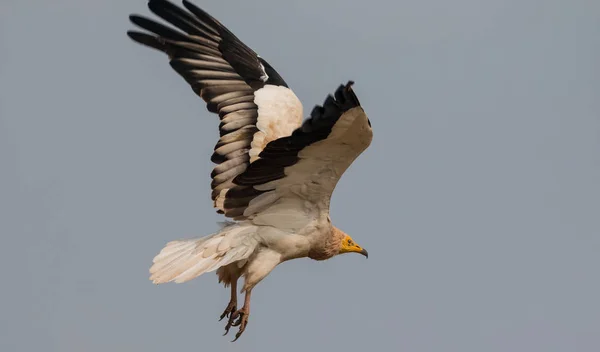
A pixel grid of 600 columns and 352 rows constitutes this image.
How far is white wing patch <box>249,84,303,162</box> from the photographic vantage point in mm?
→ 10641

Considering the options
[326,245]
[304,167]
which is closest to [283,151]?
[304,167]

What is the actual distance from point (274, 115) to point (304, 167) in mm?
1234

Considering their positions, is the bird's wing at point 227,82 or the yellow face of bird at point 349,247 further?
the yellow face of bird at point 349,247

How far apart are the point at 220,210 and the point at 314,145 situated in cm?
160

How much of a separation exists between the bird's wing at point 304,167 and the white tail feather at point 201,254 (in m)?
0.26

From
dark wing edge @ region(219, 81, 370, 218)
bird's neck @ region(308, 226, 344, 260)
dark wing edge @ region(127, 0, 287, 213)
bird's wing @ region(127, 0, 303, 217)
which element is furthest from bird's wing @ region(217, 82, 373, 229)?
dark wing edge @ region(127, 0, 287, 213)

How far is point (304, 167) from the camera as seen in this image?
31.8ft

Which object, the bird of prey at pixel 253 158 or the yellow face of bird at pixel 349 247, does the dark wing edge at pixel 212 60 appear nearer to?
the bird of prey at pixel 253 158

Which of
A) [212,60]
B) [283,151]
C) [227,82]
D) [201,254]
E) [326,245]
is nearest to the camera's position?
[283,151]

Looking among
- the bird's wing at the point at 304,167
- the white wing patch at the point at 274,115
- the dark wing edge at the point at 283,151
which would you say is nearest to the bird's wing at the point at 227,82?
the white wing patch at the point at 274,115

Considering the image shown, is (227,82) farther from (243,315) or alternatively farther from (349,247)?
(243,315)

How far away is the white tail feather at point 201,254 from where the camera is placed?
9773 millimetres

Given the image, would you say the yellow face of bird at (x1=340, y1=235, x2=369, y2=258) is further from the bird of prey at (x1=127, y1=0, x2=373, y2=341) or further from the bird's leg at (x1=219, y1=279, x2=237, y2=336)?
the bird's leg at (x1=219, y1=279, x2=237, y2=336)

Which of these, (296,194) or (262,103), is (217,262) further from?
(262,103)
